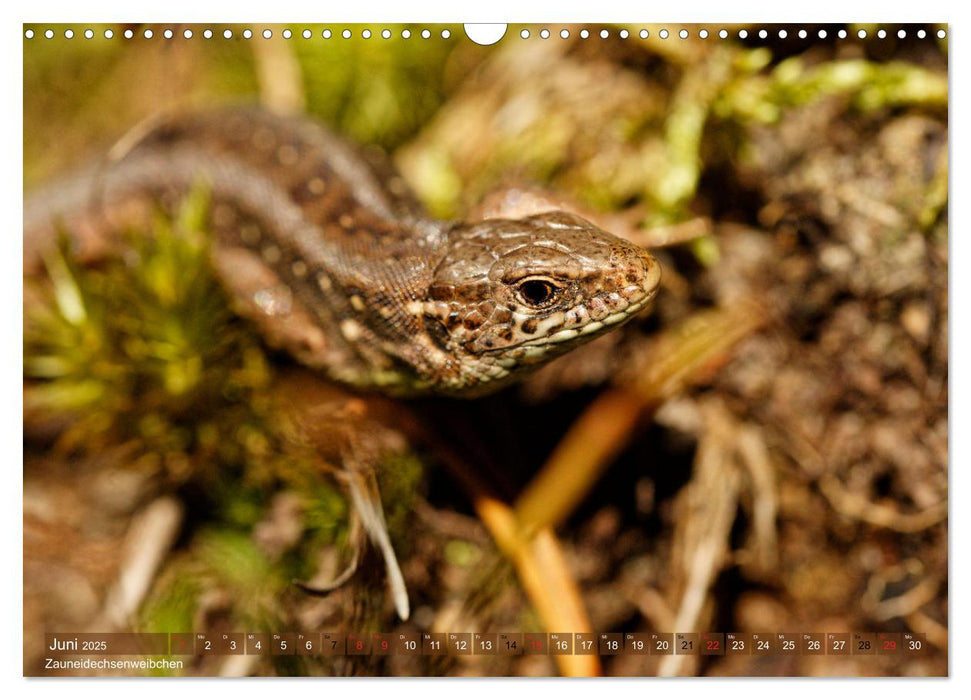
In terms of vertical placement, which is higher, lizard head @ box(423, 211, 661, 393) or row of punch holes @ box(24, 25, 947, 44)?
row of punch holes @ box(24, 25, 947, 44)

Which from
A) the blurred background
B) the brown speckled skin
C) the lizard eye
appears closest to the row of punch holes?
the blurred background

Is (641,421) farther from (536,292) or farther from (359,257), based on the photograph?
(359,257)

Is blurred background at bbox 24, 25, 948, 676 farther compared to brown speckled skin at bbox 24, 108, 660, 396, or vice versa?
blurred background at bbox 24, 25, 948, 676

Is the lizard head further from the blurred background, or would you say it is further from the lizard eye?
the blurred background

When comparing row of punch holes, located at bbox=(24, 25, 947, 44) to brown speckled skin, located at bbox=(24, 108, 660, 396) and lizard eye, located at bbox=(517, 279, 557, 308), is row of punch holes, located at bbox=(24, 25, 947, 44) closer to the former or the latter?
brown speckled skin, located at bbox=(24, 108, 660, 396)

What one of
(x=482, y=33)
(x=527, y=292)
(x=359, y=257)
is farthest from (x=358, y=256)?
(x=482, y=33)

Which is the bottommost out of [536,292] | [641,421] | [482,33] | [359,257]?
[641,421]

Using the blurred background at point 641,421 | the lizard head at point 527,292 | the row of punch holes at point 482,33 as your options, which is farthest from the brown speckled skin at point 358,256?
the row of punch holes at point 482,33

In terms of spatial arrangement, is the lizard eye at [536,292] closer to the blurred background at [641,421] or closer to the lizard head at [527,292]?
the lizard head at [527,292]
